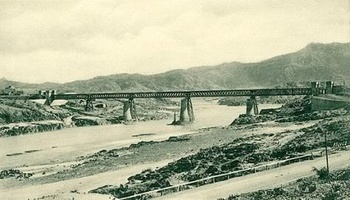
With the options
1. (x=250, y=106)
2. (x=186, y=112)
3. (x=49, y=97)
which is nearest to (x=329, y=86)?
(x=250, y=106)

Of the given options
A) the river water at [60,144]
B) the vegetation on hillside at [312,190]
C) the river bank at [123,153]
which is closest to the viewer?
the vegetation on hillside at [312,190]

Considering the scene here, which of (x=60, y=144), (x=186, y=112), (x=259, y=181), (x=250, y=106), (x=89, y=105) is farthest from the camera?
(x=89, y=105)

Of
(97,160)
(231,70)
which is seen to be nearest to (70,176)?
(97,160)

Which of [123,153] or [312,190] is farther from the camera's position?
[123,153]

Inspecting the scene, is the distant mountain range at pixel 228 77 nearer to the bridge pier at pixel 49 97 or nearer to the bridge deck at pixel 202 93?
the bridge pier at pixel 49 97

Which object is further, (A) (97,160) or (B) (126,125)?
(B) (126,125)

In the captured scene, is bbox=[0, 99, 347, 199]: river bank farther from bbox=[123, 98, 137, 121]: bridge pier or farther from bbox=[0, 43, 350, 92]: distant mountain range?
bbox=[0, 43, 350, 92]: distant mountain range

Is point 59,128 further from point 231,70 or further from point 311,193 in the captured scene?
point 231,70

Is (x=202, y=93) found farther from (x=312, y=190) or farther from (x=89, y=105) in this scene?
(x=312, y=190)

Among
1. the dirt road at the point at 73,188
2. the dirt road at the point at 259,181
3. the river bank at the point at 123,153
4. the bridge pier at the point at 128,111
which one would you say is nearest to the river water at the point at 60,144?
the river bank at the point at 123,153
